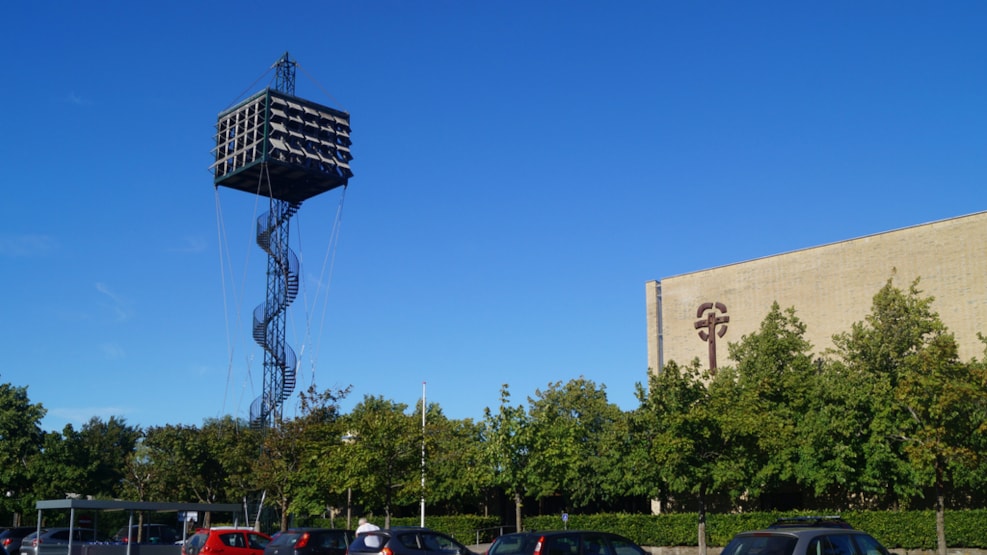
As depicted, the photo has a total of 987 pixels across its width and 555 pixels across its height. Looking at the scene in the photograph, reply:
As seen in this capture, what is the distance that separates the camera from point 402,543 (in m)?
22.7

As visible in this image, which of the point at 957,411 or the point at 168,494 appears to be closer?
the point at 957,411

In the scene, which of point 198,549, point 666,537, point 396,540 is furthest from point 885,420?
point 198,549

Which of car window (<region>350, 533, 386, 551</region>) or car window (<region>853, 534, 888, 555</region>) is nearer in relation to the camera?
car window (<region>853, 534, 888, 555</region>)

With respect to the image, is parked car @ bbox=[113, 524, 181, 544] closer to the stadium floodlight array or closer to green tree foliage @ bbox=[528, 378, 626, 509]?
green tree foliage @ bbox=[528, 378, 626, 509]

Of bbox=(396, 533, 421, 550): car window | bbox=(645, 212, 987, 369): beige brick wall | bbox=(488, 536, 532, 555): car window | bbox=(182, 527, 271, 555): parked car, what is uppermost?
bbox=(645, 212, 987, 369): beige brick wall

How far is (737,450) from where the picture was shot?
3822cm

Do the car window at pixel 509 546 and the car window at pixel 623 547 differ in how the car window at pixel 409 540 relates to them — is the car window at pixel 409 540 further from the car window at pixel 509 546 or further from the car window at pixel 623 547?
the car window at pixel 623 547

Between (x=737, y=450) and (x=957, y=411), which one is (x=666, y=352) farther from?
(x=957, y=411)

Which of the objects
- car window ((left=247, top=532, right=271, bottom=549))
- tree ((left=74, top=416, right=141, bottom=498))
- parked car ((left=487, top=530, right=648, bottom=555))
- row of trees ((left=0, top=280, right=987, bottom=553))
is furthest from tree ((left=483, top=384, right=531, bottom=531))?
tree ((left=74, top=416, right=141, bottom=498))

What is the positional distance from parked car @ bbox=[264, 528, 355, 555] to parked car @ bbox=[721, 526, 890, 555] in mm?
12773

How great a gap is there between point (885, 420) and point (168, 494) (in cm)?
4400

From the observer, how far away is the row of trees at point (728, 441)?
35344 millimetres

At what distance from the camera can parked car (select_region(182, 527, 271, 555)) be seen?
27531mm

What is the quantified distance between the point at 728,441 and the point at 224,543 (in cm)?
1988
